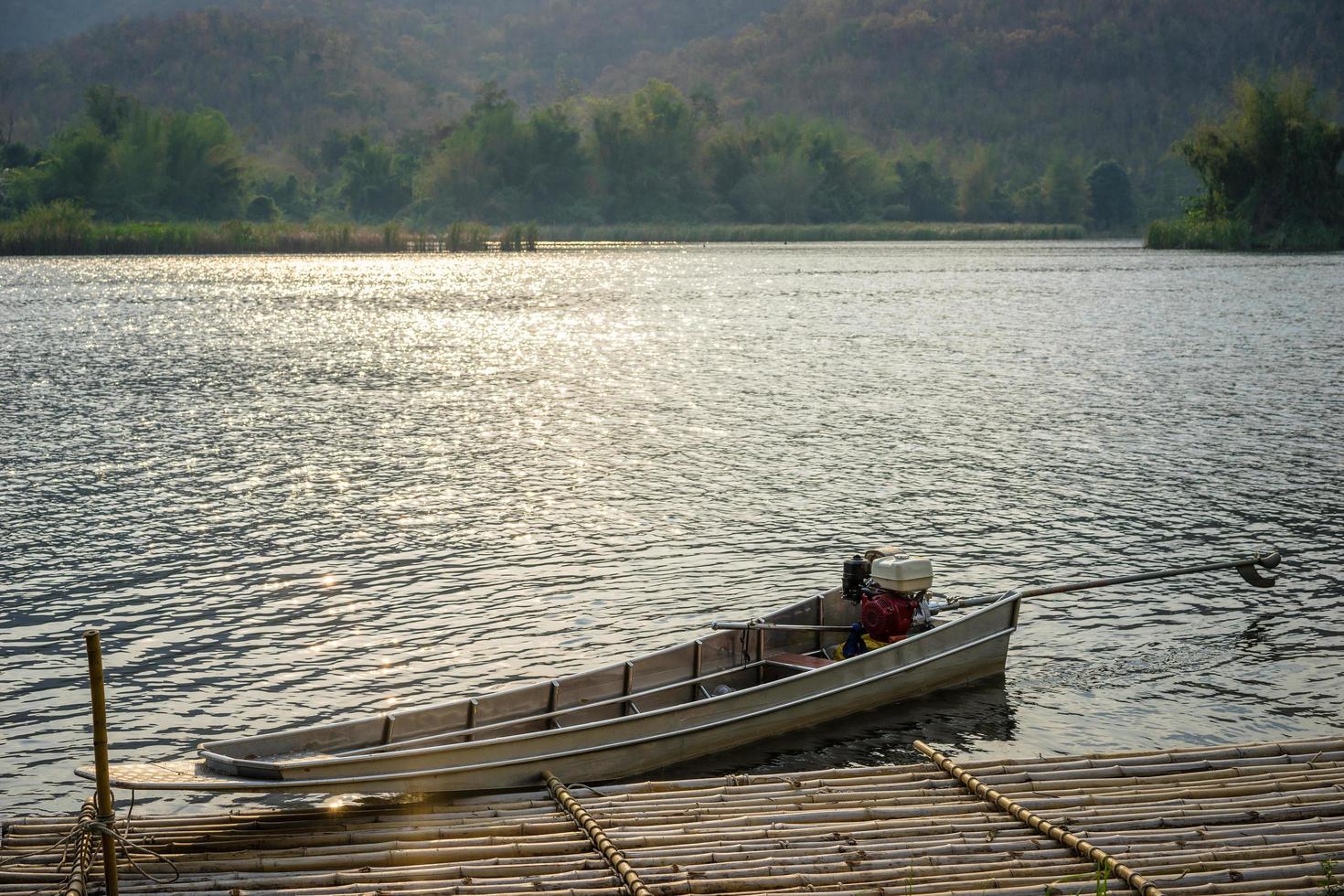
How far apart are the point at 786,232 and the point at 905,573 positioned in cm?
15352

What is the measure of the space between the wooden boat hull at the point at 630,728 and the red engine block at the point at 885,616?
0.32 m

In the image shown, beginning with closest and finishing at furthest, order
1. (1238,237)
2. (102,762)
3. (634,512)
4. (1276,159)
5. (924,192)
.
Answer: (102,762) → (634,512) → (1276,159) → (1238,237) → (924,192)

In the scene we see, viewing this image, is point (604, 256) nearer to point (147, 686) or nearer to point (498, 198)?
point (498, 198)

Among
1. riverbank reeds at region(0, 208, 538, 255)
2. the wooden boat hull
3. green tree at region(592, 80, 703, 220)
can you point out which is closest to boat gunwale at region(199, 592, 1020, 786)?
the wooden boat hull

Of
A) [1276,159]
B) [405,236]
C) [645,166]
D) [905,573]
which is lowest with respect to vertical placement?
[905,573]

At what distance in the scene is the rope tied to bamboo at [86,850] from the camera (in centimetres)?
993

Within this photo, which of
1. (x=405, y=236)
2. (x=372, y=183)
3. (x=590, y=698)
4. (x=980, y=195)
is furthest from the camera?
(x=980, y=195)

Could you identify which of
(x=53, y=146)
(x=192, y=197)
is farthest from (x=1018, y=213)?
(x=53, y=146)

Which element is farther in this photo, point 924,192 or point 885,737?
point 924,192

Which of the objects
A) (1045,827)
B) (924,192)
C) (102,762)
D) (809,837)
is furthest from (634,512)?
(924,192)

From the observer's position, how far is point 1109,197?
7372 inches

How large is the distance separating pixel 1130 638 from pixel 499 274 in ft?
291

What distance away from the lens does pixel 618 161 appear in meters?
182

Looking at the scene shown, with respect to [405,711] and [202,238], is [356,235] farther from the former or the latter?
[405,711]
